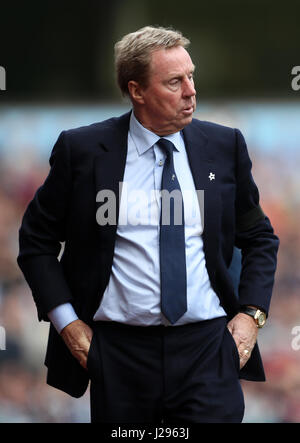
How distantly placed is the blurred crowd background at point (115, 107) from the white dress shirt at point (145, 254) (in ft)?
8.90

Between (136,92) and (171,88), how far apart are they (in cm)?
16

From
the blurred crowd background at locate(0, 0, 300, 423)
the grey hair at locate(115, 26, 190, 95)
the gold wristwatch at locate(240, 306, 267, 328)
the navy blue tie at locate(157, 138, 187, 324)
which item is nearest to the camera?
the navy blue tie at locate(157, 138, 187, 324)

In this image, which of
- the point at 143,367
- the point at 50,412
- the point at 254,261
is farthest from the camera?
the point at 50,412

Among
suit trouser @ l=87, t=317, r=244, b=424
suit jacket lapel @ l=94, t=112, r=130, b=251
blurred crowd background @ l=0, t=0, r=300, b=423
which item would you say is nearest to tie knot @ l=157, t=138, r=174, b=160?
suit jacket lapel @ l=94, t=112, r=130, b=251

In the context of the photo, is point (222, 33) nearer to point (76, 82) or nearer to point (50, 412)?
point (76, 82)

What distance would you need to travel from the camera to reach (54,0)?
20.2 ft

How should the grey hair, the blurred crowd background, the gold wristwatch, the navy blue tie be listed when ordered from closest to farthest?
the navy blue tie → the grey hair → the gold wristwatch → the blurred crowd background

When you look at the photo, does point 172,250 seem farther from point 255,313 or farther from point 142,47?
point 142,47

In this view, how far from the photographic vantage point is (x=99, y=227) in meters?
3.26

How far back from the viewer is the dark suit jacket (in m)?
3.30

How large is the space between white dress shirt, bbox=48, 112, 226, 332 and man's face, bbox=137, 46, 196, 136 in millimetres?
101

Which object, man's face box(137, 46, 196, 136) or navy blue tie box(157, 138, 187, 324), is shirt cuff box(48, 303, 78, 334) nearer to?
navy blue tie box(157, 138, 187, 324)

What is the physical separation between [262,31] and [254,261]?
9.95 ft
